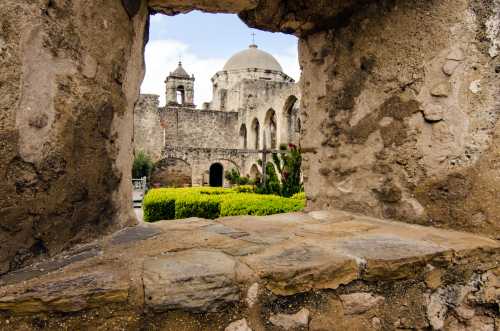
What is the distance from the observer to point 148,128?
2170 cm

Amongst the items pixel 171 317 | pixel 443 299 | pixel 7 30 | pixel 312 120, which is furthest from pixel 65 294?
pixel 312 120

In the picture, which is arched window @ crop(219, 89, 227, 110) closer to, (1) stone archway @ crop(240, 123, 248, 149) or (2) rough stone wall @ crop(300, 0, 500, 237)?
(1) stone archway @ crop(240, 123, 248, 149)

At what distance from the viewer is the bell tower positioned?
1003 inches

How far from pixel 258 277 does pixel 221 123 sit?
2291cm

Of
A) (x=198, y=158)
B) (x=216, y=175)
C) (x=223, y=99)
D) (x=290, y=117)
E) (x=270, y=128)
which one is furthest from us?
(x=223, y=99)

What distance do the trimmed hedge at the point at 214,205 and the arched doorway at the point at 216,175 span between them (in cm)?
1408

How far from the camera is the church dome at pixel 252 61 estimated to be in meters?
28.0

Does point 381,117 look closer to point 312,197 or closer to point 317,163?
point 317,163

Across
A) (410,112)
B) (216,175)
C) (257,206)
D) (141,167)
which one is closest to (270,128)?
(216,175)

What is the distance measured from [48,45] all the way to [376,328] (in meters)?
→ 1.44

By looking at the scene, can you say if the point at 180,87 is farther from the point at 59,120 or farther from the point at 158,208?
the point at 59,120

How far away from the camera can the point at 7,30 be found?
1028 millimetres

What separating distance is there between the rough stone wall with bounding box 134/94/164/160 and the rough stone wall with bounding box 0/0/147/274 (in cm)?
2048

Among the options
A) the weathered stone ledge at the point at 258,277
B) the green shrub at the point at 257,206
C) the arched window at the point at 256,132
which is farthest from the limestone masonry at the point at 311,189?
the arched window at the point at 256,132
